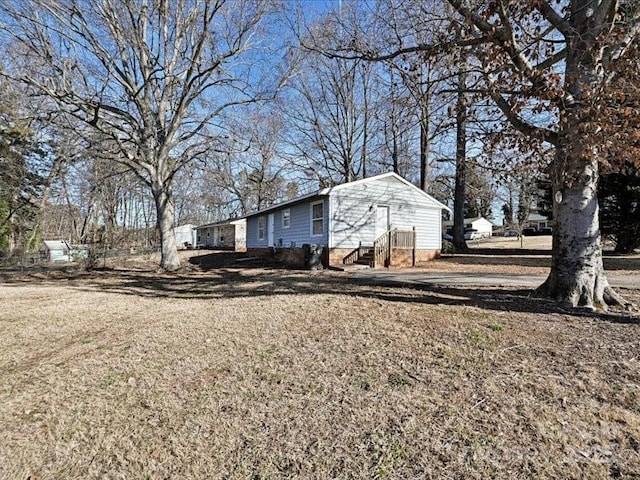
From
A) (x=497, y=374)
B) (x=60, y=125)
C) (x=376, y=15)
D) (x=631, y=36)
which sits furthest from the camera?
(x=60, y=125)

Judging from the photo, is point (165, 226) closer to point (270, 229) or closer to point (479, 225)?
point (270, 229)

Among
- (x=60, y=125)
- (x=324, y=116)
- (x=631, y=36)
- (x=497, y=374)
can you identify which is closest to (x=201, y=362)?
(x=497, y=374)

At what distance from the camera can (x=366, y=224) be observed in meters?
14.9

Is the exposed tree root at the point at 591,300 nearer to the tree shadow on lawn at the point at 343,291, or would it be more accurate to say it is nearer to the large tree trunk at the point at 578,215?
the large tree trunk at the point at 578,215

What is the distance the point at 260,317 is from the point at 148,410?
262 cm

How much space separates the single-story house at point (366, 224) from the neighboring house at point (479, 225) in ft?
127

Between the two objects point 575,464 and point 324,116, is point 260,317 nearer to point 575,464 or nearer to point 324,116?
point 575,464

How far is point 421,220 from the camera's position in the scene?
54.1 feet

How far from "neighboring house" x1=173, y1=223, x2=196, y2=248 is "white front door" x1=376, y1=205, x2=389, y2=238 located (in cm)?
3447

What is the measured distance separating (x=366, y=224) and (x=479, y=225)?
4649cm

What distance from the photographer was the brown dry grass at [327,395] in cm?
234

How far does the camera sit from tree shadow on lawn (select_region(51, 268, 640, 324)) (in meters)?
5.93

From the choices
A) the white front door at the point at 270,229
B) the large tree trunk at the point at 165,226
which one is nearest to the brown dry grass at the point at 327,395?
the large tree trunk at the point at 165,226

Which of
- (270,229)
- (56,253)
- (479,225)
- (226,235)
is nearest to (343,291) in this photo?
(270,229)
